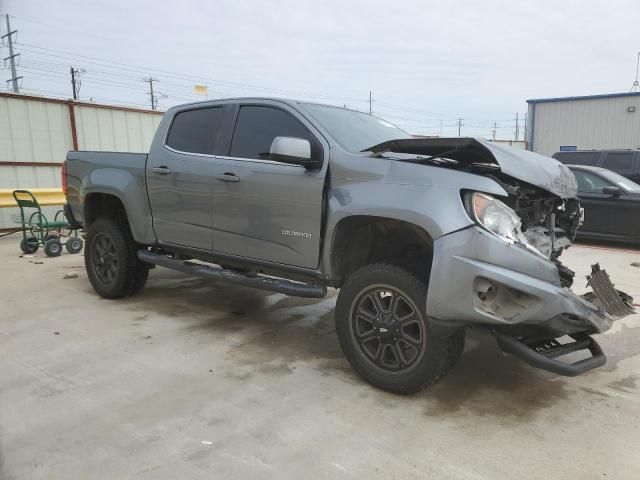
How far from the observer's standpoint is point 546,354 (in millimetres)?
3014

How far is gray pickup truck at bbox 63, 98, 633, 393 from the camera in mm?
2891

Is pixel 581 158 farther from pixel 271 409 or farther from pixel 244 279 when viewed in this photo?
pixel 271 409

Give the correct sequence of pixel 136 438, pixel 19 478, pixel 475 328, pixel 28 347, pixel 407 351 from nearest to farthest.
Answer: pixel 19 478 < pixel 136 438 < pixel 475 328 < pixel 407 351 < pixel 28 347

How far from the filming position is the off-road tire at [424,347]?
10.1ft

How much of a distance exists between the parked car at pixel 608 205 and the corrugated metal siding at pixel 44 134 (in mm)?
10279

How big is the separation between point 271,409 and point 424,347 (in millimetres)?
1014

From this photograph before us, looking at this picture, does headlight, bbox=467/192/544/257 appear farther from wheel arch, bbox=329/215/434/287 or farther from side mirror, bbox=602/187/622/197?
side mirror, bbox=602/187/622/197

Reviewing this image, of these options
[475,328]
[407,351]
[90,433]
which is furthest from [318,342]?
[90,433]

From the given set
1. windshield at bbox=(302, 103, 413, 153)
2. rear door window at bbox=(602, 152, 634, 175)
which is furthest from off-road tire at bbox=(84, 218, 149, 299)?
rear door window at bbox=(602, 152, 634, 175)

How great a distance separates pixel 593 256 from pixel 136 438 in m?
7.59

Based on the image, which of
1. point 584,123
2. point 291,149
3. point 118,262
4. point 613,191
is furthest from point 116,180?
point 584,123

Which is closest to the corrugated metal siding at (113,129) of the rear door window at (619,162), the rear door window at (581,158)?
the rear door window at (581,158)

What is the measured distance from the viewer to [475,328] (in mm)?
3025

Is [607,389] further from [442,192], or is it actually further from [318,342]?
[318,342]
